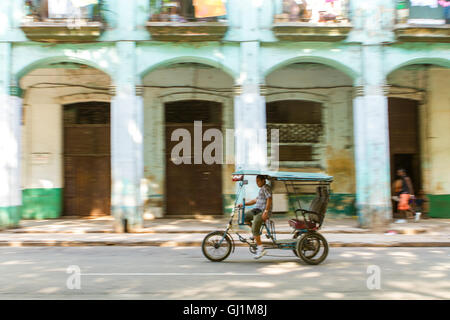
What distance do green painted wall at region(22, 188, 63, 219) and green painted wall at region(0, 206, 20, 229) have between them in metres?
2.13

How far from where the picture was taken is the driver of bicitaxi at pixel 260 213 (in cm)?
741

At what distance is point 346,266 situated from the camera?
286 inches

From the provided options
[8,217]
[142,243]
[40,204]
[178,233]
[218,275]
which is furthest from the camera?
[40,204]

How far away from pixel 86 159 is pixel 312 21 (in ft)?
29.6

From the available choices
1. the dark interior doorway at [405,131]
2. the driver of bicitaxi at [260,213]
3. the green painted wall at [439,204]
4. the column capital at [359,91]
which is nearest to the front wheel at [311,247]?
the driver of bicitaxi at [260,213]

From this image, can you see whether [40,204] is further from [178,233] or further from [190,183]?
[178,233]

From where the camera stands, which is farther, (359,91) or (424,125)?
(424,125)

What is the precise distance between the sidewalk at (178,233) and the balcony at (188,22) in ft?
18.7

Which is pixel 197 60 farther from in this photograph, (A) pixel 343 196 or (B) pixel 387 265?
(B) pixel 387 265

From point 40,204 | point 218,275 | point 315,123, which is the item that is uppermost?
point 315,123

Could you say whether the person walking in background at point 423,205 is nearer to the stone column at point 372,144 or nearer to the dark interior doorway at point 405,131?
the dark interior doorway at point 405,131

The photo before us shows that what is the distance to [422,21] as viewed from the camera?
12.3 meters

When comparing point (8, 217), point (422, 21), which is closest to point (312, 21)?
point (422, 21)
